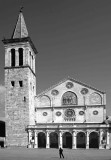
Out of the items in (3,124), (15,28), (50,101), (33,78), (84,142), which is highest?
(15,28)

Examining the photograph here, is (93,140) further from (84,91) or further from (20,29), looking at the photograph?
(20,29)

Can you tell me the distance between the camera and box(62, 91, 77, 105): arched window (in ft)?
167

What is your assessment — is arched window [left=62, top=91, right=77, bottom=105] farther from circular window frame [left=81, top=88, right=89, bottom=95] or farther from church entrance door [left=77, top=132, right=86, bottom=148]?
church entrance door [left=77, top=132, right=86, bottom=148]

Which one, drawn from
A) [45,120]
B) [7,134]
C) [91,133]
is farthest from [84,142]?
[7,134]

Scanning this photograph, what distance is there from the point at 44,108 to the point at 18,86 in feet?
23.6

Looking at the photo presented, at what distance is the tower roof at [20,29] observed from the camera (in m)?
51.0

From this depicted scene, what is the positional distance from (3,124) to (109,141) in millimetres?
21344

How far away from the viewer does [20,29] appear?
2026 inches

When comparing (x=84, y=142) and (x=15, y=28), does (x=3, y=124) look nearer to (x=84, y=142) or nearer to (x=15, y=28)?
(x=84, y=142)

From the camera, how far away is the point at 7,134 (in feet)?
153

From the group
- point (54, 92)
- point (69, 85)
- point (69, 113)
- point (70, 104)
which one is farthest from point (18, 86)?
point (69, 113)

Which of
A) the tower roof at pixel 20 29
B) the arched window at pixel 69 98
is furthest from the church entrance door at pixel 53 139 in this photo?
the tower roof at pixel 20 29

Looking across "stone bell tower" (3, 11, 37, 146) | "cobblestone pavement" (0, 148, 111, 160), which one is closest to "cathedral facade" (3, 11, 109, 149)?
A: "stone bell tower" (3, 11, 37, 146)

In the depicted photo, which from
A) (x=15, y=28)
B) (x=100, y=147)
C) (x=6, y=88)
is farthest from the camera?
(x=15, y=28)
